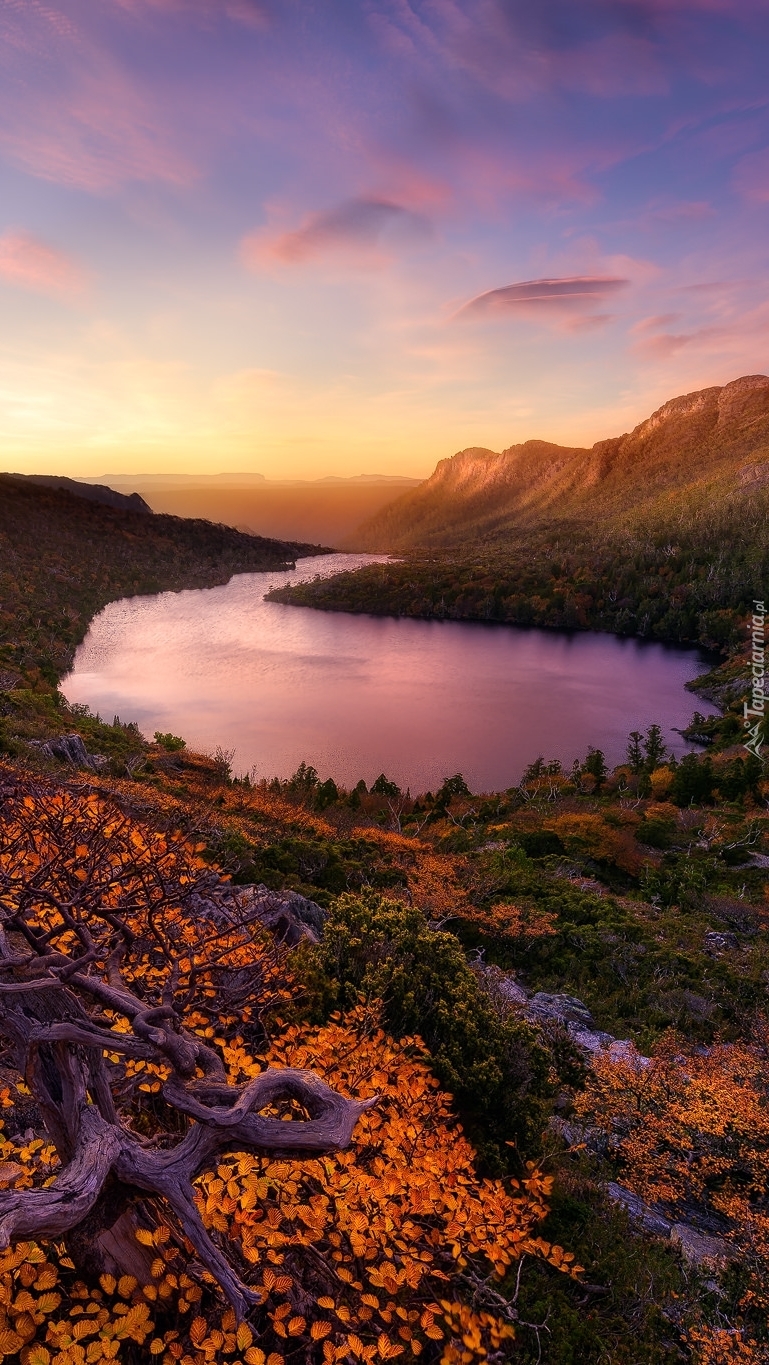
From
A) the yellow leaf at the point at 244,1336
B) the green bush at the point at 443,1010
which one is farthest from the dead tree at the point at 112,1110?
the green bush at the point at 443,1010

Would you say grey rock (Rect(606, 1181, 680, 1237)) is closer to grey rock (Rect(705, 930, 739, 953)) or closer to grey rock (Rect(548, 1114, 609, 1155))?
grey rock (Rect(548, 1114, 609, 1155))

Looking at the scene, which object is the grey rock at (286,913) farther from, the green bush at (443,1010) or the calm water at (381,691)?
the calm water at (381,691)

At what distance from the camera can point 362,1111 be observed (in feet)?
20.8

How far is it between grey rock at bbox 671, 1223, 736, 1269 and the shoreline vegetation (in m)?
0.08

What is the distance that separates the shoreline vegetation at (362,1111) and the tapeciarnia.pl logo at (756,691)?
3490 centimetres

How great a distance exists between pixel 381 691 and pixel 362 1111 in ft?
261

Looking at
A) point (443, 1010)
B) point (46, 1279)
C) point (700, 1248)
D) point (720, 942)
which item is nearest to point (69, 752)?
point (443, 1010)

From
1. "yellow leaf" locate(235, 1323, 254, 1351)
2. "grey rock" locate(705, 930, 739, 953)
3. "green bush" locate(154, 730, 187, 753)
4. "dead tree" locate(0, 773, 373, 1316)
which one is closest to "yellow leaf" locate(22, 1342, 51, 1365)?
"dead tree" locate(0, 773, 373, 1316)

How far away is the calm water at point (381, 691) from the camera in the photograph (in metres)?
64.1

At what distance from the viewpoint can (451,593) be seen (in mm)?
159875

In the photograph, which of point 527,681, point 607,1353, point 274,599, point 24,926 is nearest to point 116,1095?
point 24,926

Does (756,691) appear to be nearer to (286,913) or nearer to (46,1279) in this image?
(286,913)

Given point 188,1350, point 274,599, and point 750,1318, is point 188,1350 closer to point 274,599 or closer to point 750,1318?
point 750,1318

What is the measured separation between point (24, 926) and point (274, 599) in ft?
568
